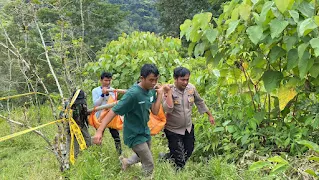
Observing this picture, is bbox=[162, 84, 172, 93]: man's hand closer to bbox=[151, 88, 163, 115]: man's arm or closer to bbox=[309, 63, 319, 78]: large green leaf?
bbox=[151, 88, 163, 115]: man's arm

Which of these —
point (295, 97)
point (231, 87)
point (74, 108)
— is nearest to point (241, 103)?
point (231, 87)

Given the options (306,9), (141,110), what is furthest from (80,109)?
(306,9)

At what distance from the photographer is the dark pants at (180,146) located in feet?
13.2

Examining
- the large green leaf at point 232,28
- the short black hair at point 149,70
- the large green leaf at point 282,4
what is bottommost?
the short black hair at point 149,70

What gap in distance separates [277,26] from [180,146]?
1.80 metres

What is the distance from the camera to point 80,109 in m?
4.14

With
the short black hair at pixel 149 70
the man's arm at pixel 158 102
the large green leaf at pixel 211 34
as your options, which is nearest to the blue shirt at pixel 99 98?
the man's arm at pixel 158 102

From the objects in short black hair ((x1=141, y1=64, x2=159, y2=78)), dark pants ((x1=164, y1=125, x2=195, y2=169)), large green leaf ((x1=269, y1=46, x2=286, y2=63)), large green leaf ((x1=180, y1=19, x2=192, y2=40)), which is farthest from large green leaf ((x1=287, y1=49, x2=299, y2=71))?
dark pants ((x1=164, y1=125, x2=195, y2=169))

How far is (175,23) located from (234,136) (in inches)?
736

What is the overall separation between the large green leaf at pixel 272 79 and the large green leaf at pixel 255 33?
0.73m

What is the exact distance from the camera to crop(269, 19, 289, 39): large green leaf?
2.72 meters

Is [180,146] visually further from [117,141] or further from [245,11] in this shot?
Answer: [245,11]

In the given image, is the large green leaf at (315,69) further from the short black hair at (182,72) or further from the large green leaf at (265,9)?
the short black hair at (182,72)

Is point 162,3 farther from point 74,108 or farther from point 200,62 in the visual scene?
point 74,108
